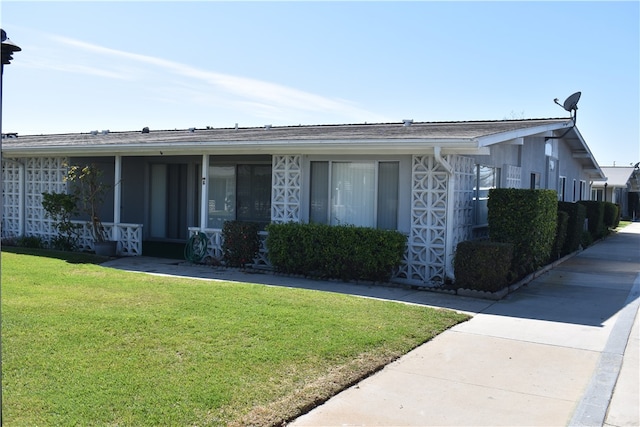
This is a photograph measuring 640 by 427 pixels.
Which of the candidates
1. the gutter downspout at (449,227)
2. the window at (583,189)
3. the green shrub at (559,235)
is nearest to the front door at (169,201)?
the gutter downspout at (449,227)

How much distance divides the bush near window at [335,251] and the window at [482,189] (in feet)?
7.81

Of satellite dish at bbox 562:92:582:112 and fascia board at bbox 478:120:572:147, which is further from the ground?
satellite dish at bbox 562:92:582:112

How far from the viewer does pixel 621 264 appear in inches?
587

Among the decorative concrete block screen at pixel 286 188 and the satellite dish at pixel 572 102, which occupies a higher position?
the satellite dish at pixel 572 102

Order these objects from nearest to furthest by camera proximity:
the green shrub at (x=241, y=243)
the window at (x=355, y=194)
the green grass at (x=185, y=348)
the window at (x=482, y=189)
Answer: the green grass at (x=185, y=348) < the window at (x=355, y=194) < the window at (x=482, y=189) < the green shrub at (x=241, y=243)

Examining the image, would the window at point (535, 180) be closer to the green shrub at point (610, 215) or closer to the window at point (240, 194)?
the window at point (240, 194)

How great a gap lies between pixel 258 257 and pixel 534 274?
562cm

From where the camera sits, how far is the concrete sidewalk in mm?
4945

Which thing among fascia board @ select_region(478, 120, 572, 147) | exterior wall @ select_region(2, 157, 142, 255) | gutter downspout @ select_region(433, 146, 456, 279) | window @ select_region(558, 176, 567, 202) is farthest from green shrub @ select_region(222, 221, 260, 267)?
window @ select_region(558, 176, 567, 202)

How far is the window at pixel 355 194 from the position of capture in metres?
11.7

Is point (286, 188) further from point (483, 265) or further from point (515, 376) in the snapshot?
point (515, 376)

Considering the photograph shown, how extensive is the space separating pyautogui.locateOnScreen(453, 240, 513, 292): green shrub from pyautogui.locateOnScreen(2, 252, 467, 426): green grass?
1829mm

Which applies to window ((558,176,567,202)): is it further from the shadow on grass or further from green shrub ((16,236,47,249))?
green shrub ((16,236,47,249))

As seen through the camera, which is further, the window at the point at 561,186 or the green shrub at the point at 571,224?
the window at the point at 561,186
